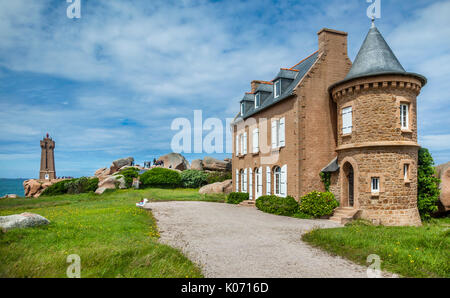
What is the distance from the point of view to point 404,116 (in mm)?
15539

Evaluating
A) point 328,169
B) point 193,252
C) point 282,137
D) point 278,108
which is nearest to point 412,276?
point 193,252

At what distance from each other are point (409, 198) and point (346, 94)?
617 cm

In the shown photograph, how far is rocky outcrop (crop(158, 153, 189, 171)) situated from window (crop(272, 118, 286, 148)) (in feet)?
82.6

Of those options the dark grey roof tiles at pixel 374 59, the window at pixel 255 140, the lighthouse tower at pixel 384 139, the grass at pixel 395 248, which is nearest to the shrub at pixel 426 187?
the lighthouse tower at pixel 384 139

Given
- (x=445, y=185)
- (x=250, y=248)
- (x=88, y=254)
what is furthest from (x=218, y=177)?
(x=88, y=254)

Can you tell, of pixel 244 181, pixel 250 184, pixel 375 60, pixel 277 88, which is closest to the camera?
pixel 375 60

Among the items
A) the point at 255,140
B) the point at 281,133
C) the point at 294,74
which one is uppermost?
the point at 294,74

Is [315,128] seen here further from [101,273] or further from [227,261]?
[101,273]

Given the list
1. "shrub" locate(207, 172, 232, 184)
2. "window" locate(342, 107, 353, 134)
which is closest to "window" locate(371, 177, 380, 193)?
"window" locate(342, 107, 353, 134)

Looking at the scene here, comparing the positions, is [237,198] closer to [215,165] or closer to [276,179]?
[276,179]

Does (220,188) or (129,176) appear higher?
(129,176)

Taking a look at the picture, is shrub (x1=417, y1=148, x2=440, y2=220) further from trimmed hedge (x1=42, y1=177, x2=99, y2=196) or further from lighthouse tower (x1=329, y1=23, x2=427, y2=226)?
trimmed hedge (x1=42, y1=177, x2=99, y2=196)

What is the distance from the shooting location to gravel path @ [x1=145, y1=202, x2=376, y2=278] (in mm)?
6898

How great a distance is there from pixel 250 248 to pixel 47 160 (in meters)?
42.0
